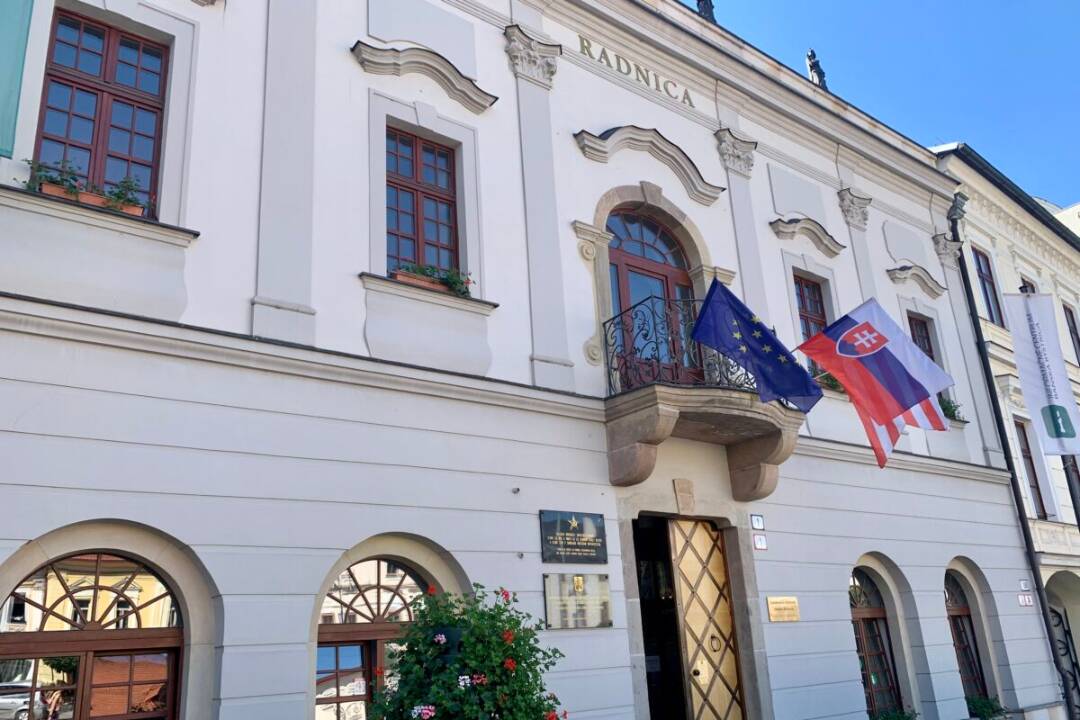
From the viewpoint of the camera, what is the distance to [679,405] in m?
8.56

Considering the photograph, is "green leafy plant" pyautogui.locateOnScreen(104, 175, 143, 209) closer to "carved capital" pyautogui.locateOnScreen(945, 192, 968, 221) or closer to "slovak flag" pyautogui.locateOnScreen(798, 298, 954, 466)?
"slovak flag" pyautogui.locateOnScreen(798, 298, 954, 466)

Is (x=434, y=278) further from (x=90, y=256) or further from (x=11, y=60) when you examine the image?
(x=11, y=60)

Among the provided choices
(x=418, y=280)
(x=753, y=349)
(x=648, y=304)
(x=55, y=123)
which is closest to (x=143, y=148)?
(x=55, y=123)

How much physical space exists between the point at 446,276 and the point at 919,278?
9.05m

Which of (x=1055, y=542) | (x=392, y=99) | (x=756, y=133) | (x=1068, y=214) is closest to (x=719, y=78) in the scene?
(x=756, y=133)

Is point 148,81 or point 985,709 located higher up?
point 148,81

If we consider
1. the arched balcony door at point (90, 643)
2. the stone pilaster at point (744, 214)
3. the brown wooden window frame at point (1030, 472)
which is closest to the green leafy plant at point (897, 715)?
the stone pilaster at point (744, 214)

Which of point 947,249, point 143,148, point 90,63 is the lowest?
point 143,148

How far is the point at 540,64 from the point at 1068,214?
2613cm

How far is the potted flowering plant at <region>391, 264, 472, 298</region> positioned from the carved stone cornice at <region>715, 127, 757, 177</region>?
195 inches

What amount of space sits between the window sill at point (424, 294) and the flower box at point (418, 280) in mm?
34

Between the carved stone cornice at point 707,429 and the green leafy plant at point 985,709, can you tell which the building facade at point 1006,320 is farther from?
the carved stone cornice at point 707,429

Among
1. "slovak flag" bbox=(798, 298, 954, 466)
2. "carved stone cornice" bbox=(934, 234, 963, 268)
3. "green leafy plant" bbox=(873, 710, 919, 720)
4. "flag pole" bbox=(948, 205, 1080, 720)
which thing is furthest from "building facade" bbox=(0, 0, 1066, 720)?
"carved stone cornice" bbox=(934, 234, 963, 268)

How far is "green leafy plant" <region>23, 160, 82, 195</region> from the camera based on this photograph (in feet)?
20.5
